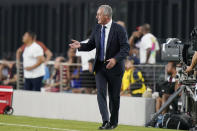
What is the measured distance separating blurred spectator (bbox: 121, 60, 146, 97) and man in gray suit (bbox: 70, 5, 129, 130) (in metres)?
3.83

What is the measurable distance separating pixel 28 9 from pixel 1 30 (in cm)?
132

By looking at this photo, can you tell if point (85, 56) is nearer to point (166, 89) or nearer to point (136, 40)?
point (136, 40)

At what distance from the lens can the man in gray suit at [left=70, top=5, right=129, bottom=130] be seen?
34.3ft

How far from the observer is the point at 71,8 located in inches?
842

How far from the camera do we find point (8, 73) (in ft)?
58.8

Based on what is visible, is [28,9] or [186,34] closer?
[186,34]

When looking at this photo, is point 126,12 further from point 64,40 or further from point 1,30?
point 1,30

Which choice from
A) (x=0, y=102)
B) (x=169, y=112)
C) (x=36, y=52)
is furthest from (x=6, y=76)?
(x=169, y=112)

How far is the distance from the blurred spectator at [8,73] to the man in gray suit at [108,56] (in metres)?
7.07

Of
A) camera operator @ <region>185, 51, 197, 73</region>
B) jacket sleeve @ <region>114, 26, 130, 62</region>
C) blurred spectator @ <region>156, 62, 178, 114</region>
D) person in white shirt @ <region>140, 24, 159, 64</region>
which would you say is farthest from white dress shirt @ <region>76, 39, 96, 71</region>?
camera operator @ <region>185, 51, 197, 73</region>

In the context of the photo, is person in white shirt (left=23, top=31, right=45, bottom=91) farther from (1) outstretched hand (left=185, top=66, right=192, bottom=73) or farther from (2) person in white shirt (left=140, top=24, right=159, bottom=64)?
(1) outstretched hand (left=185, top=66, right=192, bottom=73)

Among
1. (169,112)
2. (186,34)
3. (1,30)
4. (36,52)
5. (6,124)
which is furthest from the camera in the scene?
(1,30)

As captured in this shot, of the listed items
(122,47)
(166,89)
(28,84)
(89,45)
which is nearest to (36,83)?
(28,84)

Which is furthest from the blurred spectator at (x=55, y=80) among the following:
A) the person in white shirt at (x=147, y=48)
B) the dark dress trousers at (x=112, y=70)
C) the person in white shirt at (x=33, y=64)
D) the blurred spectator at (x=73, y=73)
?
the dark dress trousers at (x=112, y=70)
